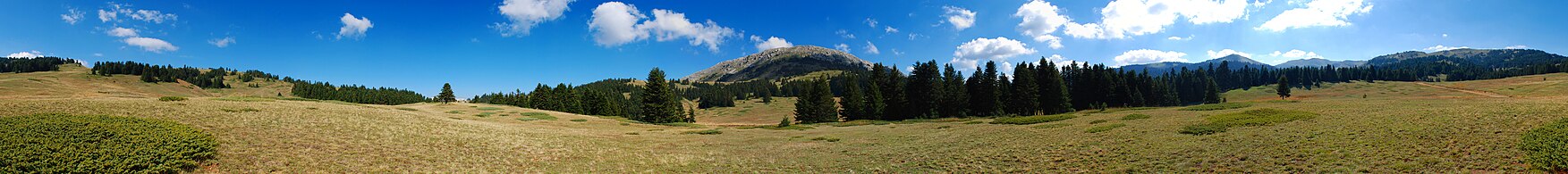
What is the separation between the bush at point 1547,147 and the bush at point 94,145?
103 feet

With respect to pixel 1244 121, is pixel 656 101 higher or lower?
higher

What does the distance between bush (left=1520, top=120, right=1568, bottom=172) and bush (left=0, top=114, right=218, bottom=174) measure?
1241 inches

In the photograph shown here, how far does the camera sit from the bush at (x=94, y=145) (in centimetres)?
1341

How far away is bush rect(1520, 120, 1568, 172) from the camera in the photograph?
12.9m

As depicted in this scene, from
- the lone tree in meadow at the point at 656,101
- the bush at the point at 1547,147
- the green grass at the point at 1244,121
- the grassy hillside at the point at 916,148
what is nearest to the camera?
the bush at the point at 1547,147

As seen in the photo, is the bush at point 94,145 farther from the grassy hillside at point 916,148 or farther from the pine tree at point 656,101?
the pine tree at point 656,101

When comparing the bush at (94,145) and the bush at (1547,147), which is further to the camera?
the bush at (94,145)

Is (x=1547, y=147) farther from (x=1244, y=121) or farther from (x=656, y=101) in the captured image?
(x=656, y=101)

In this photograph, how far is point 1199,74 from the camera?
196m

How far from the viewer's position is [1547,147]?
14.3m

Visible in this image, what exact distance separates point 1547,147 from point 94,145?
35.6m

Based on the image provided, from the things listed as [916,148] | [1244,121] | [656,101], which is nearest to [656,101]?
[656,101]

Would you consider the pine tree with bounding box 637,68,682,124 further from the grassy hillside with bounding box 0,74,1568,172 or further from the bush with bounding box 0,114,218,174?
the bush with bounding box 0,114,218,174

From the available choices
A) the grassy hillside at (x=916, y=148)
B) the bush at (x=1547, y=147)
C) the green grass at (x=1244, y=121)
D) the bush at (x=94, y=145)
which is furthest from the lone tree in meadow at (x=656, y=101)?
the bush at (x=1547, y=147)
